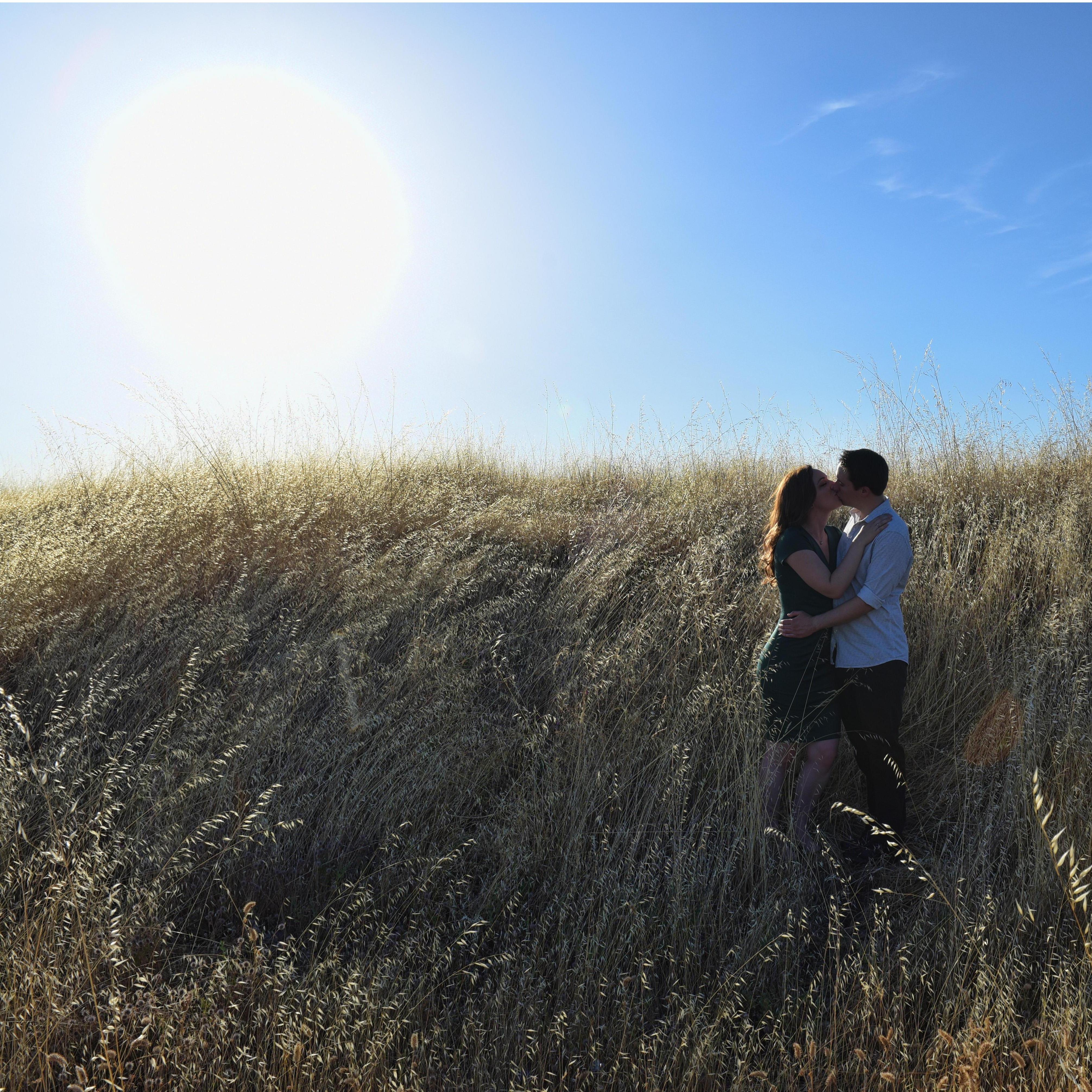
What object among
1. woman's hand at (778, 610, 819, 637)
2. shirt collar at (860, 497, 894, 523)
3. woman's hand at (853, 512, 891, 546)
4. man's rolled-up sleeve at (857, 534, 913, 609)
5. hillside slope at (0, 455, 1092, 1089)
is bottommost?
hillside slope at (0, 455, 1092, 1089)

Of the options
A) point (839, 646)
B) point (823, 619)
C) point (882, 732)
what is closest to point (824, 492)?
point (823, 619)

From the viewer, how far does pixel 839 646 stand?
10.5 feet

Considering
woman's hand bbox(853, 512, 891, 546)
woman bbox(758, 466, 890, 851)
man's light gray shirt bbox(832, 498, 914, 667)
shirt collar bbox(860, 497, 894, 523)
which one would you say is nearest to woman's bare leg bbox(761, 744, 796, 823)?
woman bbox(758, 466, 890, 851)

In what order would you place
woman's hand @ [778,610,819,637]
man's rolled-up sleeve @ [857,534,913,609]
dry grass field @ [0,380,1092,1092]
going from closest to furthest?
dry grass field @ [0,380,1092,1092] → man's rolled-up sleeve @ [857,534,913,609] → woman's hand @ [778,610,819,637]

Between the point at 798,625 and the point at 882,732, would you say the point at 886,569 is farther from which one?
the point at 882,732

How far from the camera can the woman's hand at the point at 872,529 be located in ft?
9.95

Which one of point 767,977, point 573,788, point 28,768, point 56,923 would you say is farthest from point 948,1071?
point 28,768

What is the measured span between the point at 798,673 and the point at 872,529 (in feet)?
2.42

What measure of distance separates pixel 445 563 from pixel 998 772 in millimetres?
3474

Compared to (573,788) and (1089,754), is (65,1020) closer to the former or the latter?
(573,788)

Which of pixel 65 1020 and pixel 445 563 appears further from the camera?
pixel 445 563

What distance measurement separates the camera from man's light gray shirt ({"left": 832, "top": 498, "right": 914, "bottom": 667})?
298 cm

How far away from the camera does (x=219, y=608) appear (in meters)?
4.22

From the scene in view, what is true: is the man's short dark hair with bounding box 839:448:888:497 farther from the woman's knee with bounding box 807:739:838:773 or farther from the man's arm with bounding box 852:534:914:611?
the woman's knee with bounding box 807:739:838:773
